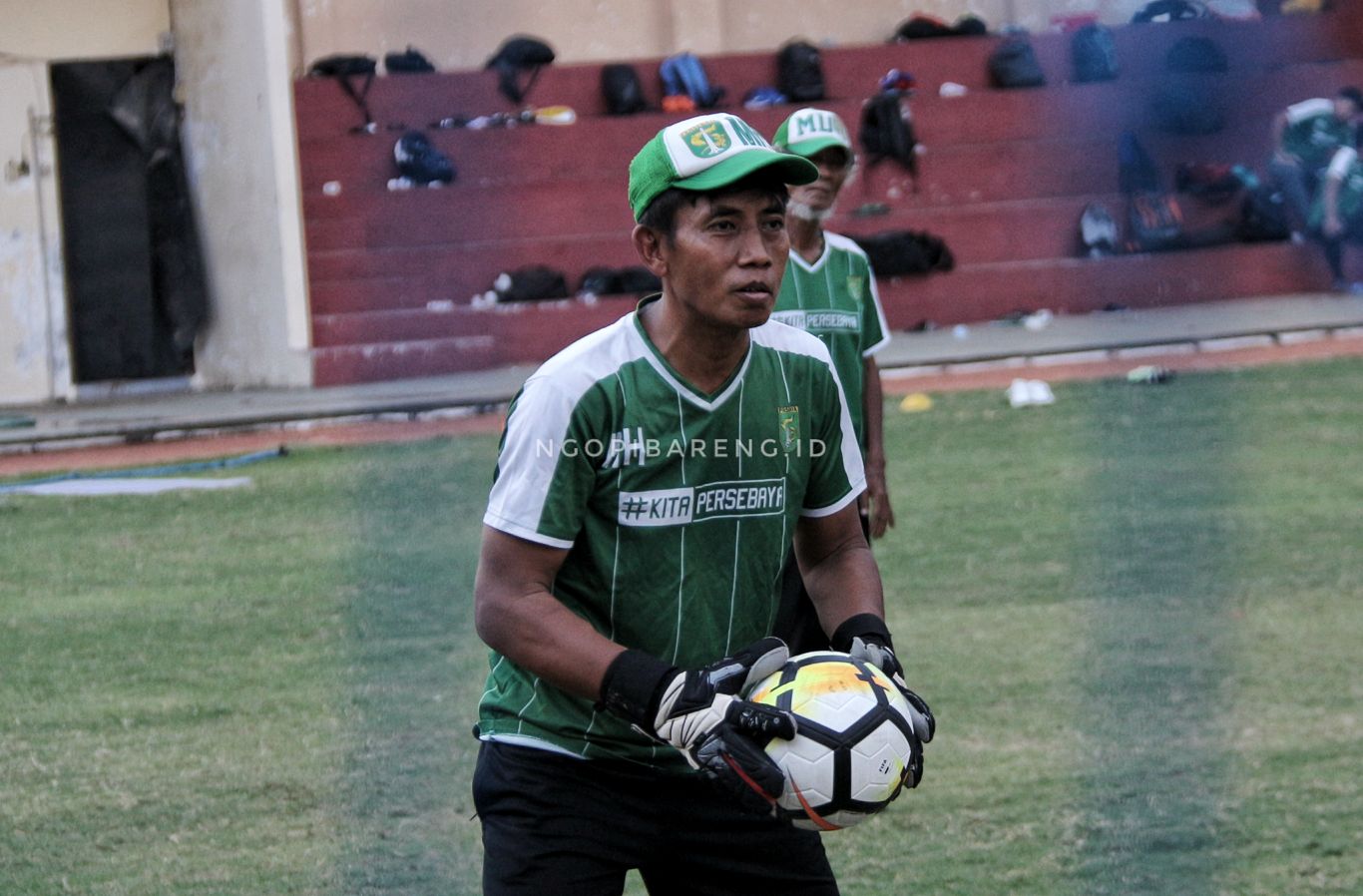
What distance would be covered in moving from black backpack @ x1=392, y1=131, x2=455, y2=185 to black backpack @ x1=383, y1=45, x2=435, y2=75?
713mm

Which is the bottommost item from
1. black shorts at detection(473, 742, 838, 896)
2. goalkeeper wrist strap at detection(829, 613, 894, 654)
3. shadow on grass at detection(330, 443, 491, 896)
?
shadow on grass at detection(330, 443, 491, 896)

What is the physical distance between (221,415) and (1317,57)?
437 inches

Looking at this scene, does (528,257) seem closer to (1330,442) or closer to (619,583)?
(1330,442)

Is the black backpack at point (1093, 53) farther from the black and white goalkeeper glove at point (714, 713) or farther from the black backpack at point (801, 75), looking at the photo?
the black and white goalkeeper glove at point (714, 713)

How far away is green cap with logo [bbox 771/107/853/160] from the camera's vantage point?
5.88 meters

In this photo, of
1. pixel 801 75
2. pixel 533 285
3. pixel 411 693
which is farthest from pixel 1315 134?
pixel 411 693

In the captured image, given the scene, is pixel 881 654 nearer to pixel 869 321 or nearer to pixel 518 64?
A: pixel 869 321

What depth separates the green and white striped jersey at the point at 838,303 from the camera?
5820 millimetres

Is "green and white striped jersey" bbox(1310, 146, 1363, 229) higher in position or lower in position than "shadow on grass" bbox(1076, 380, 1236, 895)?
higher

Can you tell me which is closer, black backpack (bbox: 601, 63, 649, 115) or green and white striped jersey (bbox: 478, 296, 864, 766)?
green and white striped jersey (bbox: 478, 296, 864, 766)

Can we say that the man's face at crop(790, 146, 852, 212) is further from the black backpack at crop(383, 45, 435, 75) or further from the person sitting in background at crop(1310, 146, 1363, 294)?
the person sitting in background at crop(1310, 146, 1363, 294)

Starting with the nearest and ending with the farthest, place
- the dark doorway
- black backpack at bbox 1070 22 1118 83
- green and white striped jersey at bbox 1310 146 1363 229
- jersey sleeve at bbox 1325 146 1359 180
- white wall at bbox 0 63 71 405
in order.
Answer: the dark doorway
white wall at bbox 0 63 71 405
green and white striped jersey at bbox 1310 146 1363 229
jersey sleeve at bbox 1325 146 1359 180
black backpack at bbox 1070 22 1118 83

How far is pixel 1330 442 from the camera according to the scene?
34.6 ft

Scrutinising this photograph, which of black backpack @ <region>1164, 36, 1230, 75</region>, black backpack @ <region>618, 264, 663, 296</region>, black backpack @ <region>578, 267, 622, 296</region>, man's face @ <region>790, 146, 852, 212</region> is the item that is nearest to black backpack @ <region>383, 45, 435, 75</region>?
black backpack @ <region>578, 267, 622, 296</region>
